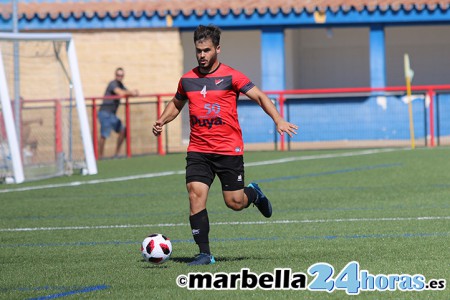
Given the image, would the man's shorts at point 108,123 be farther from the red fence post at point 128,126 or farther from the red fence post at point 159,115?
the red fence post at point 159,115

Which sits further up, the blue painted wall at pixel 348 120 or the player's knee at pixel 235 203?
the blue painted wall at pixel 348 120

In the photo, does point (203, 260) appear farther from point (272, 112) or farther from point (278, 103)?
point (278, 103)

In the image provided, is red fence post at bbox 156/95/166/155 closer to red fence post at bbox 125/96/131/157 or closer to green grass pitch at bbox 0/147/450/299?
red fence post at bbox 125/96/131/157

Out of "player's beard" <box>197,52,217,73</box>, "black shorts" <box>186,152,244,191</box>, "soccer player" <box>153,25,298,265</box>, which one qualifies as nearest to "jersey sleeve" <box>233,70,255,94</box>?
"soccer player" <box>153,25,298,265</box>

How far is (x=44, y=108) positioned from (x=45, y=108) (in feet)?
0.07

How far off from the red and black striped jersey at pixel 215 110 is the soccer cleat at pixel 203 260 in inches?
37.2

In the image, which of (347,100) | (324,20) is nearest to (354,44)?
(324,20)

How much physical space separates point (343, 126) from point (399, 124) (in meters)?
1.33

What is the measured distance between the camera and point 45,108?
21125mm

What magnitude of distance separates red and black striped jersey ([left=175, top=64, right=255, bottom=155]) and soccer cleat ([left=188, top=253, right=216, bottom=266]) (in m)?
0.95

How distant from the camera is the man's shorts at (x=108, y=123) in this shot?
2595cm

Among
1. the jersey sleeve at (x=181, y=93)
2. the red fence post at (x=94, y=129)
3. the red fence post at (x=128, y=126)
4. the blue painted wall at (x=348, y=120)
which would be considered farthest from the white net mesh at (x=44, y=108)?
the jersey sleeve at (x=181, y=93)

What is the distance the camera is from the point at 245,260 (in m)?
9.45

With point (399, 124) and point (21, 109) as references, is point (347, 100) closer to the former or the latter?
point (399, 124)
